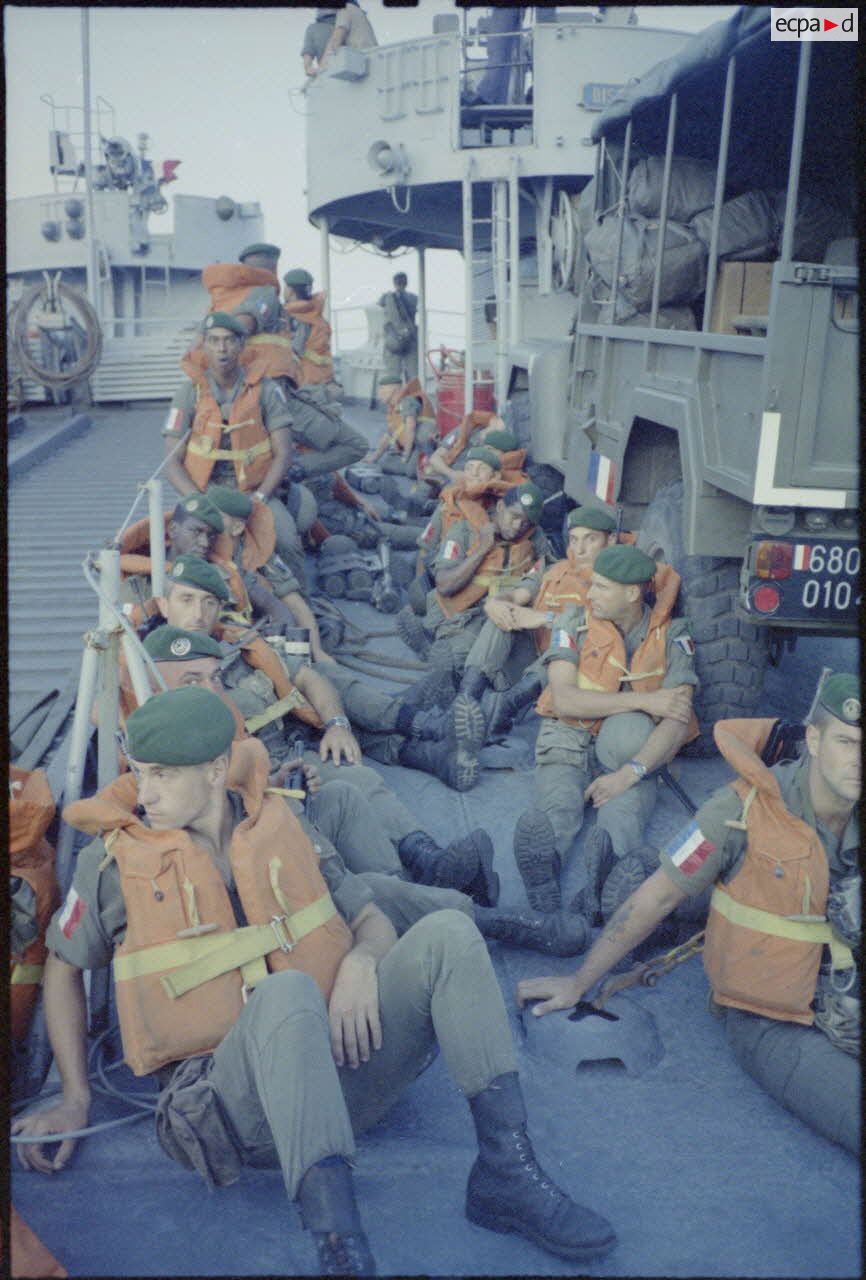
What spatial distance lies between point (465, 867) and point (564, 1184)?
1291 millimetres

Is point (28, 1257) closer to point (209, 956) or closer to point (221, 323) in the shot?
point (209, 956)

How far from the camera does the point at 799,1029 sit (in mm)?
2826

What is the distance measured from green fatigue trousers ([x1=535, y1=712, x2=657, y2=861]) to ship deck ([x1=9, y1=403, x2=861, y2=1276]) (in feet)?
2.42

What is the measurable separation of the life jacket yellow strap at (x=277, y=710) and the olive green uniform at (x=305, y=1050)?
1.55 m

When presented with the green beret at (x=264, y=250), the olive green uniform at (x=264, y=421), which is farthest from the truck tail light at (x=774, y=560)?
the green beret at (x=264, y=250)

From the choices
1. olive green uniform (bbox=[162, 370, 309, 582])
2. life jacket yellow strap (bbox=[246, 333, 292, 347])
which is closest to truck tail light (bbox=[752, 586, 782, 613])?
olive green uniform (bbox=[162, 370, 309, 582])

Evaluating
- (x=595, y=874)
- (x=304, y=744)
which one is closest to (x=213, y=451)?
(x=304, y=744)

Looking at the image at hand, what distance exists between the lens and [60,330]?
1248 cm

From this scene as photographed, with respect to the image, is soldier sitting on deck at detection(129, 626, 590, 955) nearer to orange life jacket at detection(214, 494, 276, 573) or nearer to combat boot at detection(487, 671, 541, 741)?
combat boot at detection(487, 671, 541, 741)

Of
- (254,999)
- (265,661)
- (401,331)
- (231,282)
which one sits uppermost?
(231,282)

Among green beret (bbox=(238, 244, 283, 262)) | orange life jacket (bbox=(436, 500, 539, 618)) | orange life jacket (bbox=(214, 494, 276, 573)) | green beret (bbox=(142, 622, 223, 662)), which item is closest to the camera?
green beret (bbox=(142, 622, 223, 662))

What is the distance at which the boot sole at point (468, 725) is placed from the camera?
4910mm

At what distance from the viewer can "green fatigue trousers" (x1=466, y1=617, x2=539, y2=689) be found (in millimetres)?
5664

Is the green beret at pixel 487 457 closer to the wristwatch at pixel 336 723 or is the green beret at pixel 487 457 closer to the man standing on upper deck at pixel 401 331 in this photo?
the wristwatch at pixel 336 723
